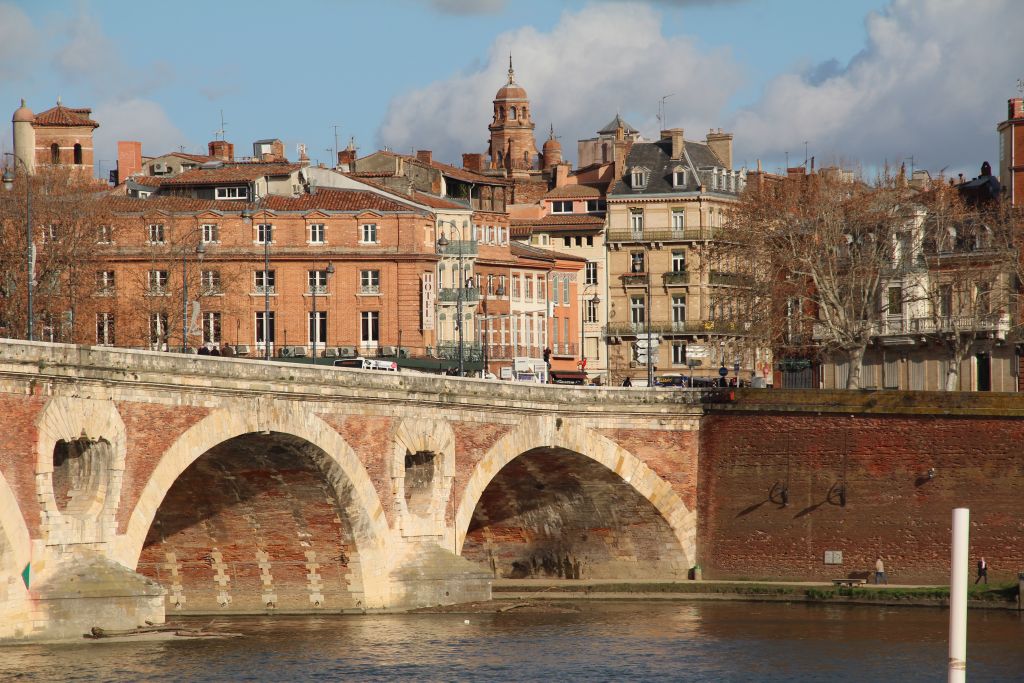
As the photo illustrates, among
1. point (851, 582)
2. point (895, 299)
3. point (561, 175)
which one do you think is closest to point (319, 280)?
point (895, 299)

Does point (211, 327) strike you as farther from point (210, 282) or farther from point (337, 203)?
point (337, 203)

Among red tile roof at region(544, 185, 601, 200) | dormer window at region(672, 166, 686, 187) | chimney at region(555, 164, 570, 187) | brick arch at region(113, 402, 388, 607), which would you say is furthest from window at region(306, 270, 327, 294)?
chimney at region(555, 164, 570, 187)

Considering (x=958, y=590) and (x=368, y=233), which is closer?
(x=958, y=590)

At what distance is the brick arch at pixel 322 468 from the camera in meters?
50.7

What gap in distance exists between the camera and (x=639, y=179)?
11769 centimetres

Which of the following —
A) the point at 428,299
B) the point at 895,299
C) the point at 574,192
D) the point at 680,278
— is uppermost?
the point at 574,192

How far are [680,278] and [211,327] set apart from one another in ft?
109

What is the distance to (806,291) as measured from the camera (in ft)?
288

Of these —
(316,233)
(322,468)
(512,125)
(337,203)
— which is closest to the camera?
(322,468)

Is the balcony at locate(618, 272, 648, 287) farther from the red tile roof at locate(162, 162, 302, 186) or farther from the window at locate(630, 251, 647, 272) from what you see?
the red tile roof at locate(162, 162, 302, 186)

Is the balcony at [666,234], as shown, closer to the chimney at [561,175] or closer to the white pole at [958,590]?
the chimney at [561,175]

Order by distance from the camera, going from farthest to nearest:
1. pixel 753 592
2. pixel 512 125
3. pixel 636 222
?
pixel 512 125 → pixel 636 222 → pixel 753 592

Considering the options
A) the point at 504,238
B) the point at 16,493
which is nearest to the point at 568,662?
the point at 16,493

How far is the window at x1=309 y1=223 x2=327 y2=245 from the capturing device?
94938mm
